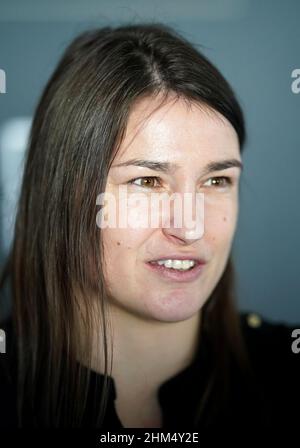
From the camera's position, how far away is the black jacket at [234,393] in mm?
857

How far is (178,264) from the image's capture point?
79 cm

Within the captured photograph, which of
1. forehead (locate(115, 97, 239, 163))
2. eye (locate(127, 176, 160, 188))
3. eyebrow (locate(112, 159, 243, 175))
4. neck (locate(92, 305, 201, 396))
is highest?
forehead (locate(115, 97, 239, 163))

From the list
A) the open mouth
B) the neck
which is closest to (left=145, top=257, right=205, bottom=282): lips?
the open mouth

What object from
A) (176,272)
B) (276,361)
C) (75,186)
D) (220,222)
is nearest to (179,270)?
(176,272)

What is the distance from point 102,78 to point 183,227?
0.28 meters

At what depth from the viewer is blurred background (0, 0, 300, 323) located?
857mm

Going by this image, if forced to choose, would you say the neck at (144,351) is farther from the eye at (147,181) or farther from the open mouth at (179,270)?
the eye at (147,181)

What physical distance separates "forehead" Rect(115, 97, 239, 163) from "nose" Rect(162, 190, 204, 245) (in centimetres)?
6

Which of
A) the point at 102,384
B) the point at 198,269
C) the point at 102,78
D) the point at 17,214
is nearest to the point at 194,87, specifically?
the point at 102,78

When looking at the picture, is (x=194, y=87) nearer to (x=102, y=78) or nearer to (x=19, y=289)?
(x=102, y=78)

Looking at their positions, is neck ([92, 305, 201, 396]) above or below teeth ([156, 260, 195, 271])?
below

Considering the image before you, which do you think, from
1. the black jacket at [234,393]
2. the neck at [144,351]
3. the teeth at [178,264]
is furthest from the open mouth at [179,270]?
the black jacket at [234,393]

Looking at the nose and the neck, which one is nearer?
the nose

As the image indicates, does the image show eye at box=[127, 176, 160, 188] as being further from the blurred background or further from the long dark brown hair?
the blurred background
